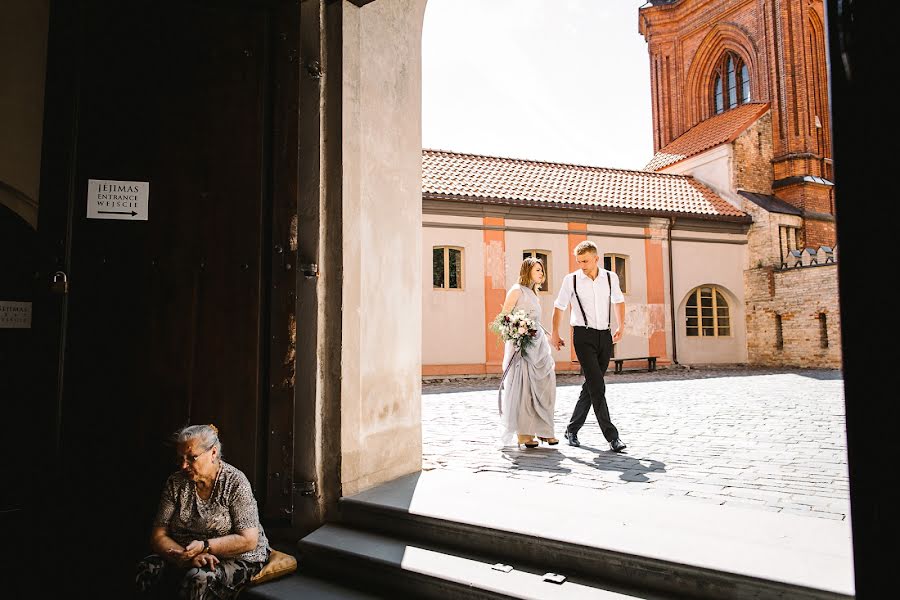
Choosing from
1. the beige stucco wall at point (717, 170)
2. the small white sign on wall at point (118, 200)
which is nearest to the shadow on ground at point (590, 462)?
the small white sign on wall at point (118, 200)

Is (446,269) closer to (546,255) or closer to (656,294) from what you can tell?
(546,255)

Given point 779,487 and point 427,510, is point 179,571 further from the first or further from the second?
point 779,487

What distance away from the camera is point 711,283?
71.7 ft

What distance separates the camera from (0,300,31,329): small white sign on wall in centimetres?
584

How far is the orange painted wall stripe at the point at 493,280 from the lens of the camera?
18.6m

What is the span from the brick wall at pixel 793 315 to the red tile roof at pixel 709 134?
597 cm

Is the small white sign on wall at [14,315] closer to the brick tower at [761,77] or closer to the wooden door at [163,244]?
the wooden door at [163,244]

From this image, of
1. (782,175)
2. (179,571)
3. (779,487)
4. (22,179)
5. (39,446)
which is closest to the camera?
(179,571)

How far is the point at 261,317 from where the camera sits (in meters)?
3.71

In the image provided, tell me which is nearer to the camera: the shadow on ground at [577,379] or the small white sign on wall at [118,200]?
the small white sign on wall at [118,200]

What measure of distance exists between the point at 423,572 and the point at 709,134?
27637 millimetres

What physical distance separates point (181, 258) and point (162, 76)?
115 centimetres

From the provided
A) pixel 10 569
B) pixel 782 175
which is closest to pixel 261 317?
pixel 10 569

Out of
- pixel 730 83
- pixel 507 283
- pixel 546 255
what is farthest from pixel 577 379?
pixel 730 83
